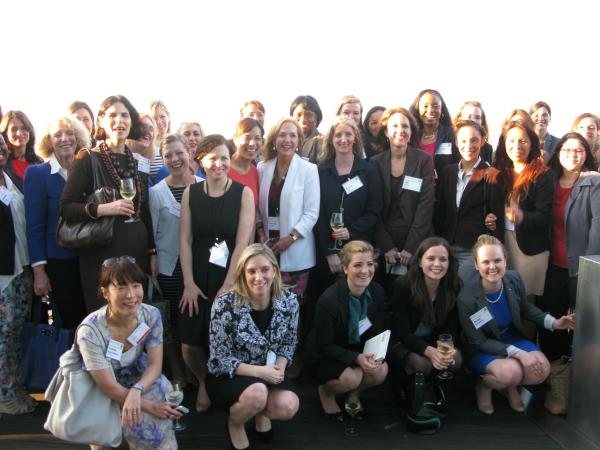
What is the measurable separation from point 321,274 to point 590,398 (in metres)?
1.86

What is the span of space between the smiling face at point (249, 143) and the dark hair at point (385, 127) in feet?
3.24

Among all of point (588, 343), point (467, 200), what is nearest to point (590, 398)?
point (588, 343)

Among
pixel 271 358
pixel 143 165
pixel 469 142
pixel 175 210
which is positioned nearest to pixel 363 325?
pixel 271 358

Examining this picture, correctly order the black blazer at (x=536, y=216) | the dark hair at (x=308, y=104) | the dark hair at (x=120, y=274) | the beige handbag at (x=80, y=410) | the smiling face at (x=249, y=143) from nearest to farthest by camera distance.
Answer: the beige handbag at (x=80, y=410) → the dark hair at (x=120, y=274) → the black blazer at (x=536, y=216) → the smiling face at (x=249, y=143) → the dark hair at (x=308, y=104)

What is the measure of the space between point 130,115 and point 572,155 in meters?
2.96

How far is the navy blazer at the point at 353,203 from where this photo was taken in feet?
13.7

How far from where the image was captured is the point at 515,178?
4.13 meters

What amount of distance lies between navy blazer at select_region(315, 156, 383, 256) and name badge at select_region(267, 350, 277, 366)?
3.53 ft

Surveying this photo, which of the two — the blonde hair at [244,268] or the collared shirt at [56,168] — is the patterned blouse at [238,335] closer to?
the blonde hair at [244,268]

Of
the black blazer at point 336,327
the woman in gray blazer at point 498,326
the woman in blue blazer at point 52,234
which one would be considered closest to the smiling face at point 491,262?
the woman in gray blazer at point 498,326

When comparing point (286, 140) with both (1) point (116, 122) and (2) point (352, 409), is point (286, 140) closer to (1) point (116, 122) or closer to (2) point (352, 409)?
(1) point (116, 122)

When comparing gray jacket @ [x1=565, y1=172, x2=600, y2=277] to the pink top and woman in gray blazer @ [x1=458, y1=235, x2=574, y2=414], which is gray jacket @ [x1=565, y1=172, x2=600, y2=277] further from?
the pink top

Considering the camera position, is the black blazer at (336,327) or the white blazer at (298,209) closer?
the black blazer at (336,327)

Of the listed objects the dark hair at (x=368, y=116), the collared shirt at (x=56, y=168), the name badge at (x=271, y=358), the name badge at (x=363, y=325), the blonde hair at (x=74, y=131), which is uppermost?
the dark hair at (x=368, y=116)
